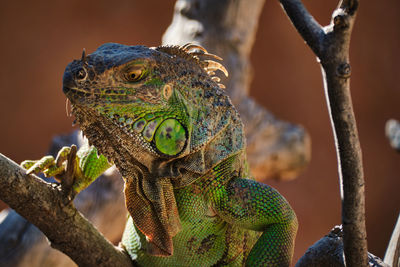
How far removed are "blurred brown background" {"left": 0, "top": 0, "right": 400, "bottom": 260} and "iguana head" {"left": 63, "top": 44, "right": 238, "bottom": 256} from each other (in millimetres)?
6803

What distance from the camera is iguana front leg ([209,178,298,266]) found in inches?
98.7

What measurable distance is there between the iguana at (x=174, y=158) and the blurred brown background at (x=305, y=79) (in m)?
6.64

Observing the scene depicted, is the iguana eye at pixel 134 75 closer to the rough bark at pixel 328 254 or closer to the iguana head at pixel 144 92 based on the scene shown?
the iguana head at pixel 144 92

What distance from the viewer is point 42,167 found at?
2.49m

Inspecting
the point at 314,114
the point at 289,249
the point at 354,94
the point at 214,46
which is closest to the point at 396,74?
the point at 354,94

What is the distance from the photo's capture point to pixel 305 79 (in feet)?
32.2

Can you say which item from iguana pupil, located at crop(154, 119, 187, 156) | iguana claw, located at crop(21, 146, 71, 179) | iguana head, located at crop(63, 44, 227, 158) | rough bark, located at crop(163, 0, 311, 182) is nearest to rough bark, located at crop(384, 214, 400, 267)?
iguana head, located at crop(63, 44, 227, 158)

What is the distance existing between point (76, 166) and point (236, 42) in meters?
2.90

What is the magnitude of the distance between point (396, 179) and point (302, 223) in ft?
6.97

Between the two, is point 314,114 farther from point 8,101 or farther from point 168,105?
point 168,105

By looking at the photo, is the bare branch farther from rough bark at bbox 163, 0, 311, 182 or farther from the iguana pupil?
rough bark at bbox 163, 0, 311, 182

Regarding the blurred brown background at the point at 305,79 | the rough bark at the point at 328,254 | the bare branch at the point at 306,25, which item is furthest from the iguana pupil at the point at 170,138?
the blurred brown background at the point at 305,79

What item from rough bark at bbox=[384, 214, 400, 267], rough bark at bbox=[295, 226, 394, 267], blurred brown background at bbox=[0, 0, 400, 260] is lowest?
rough bark at bbox=[295, 226, 394, 267]

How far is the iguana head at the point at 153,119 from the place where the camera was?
2.16 metres
